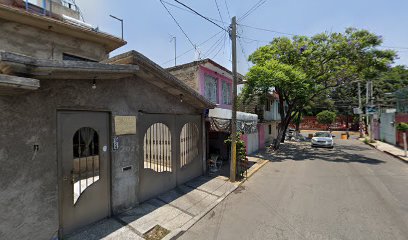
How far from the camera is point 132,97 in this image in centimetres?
598

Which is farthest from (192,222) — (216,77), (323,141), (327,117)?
(327,117)

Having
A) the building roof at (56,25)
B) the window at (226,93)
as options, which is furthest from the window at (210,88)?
the building roof at (56,25)

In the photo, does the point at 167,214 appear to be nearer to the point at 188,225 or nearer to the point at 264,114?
the point at 188,225

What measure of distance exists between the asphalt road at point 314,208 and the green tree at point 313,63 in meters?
6.76

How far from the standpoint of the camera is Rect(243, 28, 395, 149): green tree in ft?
47.6

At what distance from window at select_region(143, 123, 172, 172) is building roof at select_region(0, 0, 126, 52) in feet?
15.9

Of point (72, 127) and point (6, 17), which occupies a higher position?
point (6, 17)

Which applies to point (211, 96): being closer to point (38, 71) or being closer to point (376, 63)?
point (38, 71)

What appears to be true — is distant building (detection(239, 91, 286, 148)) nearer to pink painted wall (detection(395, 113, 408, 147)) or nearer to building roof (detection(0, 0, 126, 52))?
pink painted wall (detection(395, 113, 408, 147))

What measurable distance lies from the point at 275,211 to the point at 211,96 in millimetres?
8650

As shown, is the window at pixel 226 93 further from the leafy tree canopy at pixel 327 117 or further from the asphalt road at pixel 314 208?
the leafy tree canopy at pixel 327 117

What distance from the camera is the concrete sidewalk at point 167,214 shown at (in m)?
4.76

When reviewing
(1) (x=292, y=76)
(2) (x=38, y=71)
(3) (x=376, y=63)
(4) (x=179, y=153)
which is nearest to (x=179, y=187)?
(4) (x=179, y=153)

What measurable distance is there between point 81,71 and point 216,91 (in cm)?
1042
